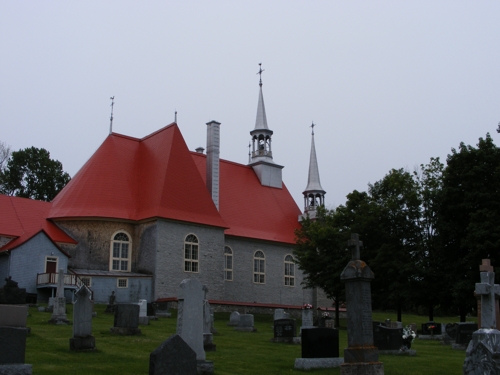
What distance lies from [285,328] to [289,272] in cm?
2460

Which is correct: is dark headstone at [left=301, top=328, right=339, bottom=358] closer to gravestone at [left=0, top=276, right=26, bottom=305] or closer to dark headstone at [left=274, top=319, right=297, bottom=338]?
dark headstone at [left=274, top=319, right=297, bottom=338]

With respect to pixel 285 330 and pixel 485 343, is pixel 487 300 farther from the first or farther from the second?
pixel 285 330

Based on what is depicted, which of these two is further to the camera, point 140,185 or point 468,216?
point 140,185

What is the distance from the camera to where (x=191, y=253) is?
35219mm

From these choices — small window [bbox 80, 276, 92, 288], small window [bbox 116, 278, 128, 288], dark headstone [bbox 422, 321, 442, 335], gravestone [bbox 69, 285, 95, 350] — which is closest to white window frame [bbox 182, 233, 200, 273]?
small window [bbox 116, 278, 128, 288]

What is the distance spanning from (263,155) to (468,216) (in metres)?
22.5

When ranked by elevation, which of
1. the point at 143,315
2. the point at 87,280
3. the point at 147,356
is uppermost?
the point at 87,280

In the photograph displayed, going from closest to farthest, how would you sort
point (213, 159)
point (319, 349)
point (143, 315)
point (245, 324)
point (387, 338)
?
point (319, 349)
point (387, 338)
point (143, 315)
point (245, 324)
point (213, 159)

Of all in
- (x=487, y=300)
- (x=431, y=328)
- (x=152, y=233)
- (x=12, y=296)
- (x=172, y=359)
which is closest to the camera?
(x=172, y=359)

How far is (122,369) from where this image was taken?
1089 cm

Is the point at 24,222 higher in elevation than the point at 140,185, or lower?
lower

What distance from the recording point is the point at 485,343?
28.9 ft

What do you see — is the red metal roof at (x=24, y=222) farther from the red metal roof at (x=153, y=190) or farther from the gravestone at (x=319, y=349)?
the gravestone at (x=319, y=349)

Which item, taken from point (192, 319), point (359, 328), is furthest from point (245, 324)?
point (192, 319)
